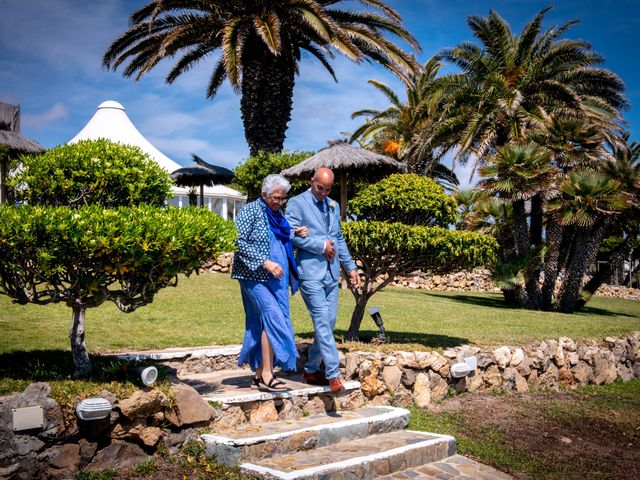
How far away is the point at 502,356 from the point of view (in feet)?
28.1

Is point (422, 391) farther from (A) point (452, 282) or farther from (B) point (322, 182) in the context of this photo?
(A) point (452, 282)

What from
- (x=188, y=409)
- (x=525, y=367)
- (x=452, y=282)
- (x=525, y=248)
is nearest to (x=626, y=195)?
Answer: (x=525, y=248)

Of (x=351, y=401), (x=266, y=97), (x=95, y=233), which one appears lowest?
(x=351, y=401)

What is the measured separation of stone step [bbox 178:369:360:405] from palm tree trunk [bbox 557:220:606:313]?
14841mm

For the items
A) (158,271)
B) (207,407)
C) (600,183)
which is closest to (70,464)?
(207,407)

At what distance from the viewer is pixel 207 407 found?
5.12 meters

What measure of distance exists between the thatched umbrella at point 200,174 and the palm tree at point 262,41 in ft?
8.06

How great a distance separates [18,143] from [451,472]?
57.0 ft

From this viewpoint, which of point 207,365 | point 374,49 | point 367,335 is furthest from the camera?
point 374,49

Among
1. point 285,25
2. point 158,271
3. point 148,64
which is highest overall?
point 285,25

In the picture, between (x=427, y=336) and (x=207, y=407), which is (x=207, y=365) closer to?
(x=207, y=407)

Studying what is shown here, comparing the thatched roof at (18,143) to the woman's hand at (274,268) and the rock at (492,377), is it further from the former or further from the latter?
the rock at (492,377)

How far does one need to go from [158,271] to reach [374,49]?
44.1 feet

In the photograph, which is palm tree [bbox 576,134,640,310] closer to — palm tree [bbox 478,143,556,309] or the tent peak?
palm tree [bbox 478,143,556,309]
